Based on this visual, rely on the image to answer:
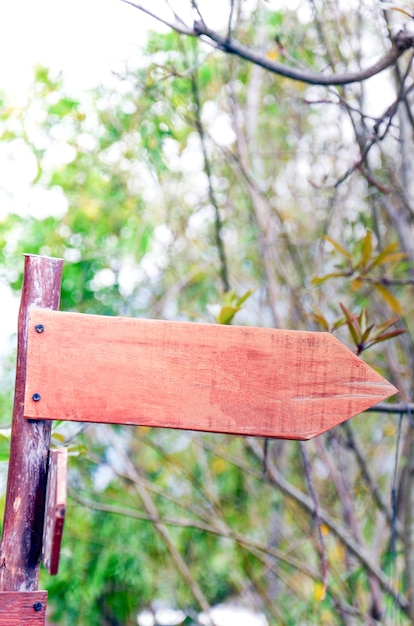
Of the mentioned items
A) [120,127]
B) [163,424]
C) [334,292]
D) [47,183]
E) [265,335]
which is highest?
[120,127]

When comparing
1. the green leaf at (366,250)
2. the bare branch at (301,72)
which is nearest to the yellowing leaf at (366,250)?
the green leaf at (366,250)

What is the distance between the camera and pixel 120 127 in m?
2.33

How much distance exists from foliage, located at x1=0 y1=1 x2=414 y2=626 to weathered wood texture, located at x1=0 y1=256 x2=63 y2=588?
94 cm

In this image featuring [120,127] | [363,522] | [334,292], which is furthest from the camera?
[363,522]

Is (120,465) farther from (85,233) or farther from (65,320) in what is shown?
(65,320)

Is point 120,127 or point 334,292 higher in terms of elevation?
point 120,127

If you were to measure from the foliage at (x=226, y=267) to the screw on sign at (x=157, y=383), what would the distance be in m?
0.81

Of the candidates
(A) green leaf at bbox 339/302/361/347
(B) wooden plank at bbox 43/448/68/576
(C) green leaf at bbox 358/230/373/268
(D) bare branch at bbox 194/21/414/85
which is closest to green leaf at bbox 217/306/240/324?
(A) green leaf at bbox 339/302/361/347

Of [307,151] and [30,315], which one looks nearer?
[30,315]

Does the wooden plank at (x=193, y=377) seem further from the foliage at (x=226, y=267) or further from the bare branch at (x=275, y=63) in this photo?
the foliage at (x=226, y=267)

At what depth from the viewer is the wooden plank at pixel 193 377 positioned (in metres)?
0.91

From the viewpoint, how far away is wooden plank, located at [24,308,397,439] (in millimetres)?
909

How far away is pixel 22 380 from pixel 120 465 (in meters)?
1.79

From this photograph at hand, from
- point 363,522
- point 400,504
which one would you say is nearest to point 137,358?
point 400,504
